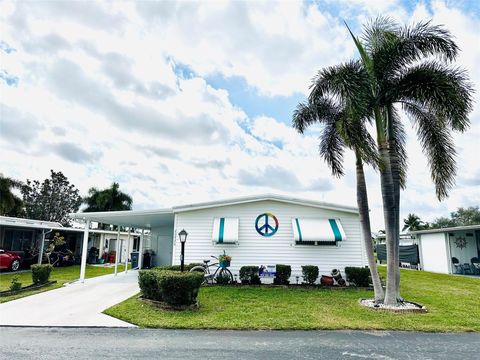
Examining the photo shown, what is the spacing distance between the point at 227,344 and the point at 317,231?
730 centimetres

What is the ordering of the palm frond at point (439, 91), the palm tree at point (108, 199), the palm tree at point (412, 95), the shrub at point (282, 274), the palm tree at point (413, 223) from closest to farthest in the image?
the palm frond at point (439, 91) → the palm tree at point (412, 95) → the shrub at point (282, 274) → the palm tree at point (108, 199) → the palm tree at point (413, 223)

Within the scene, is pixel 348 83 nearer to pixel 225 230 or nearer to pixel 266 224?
pixel 266 224

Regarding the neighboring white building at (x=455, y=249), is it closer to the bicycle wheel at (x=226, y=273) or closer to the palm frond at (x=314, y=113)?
the palm frond at (x=314, y=113)

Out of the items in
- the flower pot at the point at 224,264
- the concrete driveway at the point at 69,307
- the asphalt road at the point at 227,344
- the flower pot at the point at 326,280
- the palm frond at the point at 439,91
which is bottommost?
the asphalt road at the point at 227,344

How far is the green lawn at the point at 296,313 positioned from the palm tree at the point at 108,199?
25.2m

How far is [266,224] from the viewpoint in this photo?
1230 cm

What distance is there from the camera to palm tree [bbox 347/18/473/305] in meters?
8.05

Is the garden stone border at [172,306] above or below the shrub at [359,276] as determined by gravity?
below

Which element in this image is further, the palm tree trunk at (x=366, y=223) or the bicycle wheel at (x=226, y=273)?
the bicycle wheel at (x=226, y=273)

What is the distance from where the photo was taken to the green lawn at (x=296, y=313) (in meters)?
6.29

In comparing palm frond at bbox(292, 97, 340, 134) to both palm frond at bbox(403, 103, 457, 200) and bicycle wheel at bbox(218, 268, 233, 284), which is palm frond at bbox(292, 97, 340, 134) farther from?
bicycle wheel at bbox(218, 268, 233, 284)

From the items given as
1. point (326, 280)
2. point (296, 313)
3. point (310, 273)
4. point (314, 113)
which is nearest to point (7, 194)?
point (310, 273)

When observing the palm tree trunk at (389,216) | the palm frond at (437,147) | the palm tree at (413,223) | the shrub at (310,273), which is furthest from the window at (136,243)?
the palm tree at (413,223)

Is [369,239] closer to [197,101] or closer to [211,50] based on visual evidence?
[211,50]
